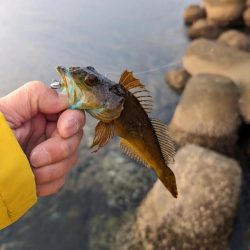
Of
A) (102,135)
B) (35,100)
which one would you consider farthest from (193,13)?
(102,135)

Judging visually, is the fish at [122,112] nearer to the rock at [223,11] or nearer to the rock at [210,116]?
the rock at [210,116]

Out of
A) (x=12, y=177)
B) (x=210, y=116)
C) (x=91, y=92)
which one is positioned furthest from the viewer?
(x=210, y=116)

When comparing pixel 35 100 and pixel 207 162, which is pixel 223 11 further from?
pixel 35 100

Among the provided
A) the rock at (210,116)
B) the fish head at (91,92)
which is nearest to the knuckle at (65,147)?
the fish head at (91,92)

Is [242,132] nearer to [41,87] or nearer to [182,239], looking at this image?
[182,239]

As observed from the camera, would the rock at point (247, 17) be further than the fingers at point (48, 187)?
Yes

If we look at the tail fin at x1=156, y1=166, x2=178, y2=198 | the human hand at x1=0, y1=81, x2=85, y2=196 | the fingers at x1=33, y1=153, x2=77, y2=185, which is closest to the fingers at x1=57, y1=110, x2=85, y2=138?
the human hand at x1=0, y1=81, x2=85, y2=196
